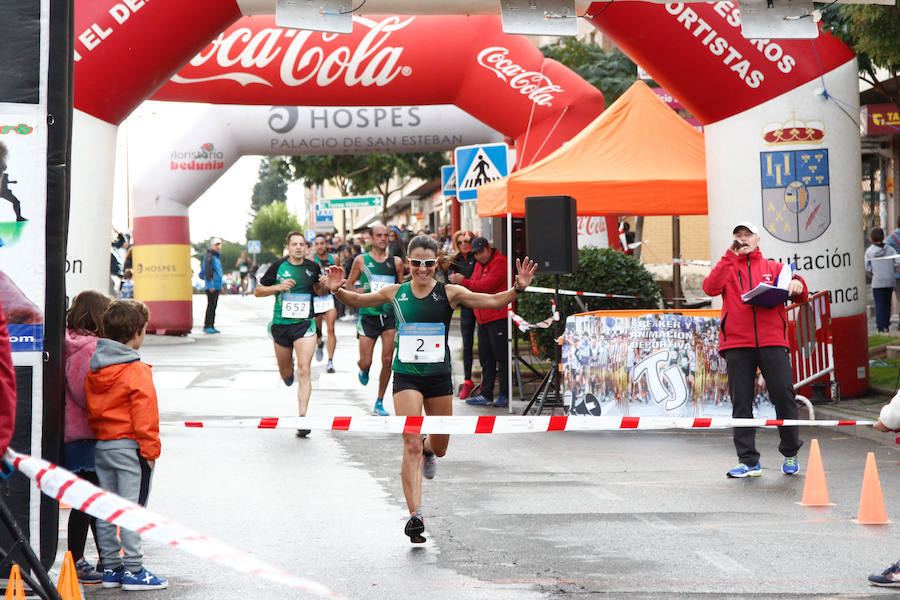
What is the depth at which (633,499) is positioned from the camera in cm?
846

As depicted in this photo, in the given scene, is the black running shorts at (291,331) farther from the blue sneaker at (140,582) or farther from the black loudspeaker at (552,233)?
the blue sneaker at (140,582)

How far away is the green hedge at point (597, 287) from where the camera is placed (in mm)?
14586

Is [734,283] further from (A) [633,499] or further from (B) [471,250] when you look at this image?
(B) [471,250]

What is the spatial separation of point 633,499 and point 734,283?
201 centimetres

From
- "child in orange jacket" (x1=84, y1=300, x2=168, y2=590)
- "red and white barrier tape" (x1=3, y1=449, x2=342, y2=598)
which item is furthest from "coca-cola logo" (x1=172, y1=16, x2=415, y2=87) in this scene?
"red and white barrier tape" (x1=3, y1=449, x2=342, y2=598)

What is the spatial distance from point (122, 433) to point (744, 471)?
502 cm

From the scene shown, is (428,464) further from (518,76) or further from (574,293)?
(518,76)

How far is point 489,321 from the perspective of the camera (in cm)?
1451

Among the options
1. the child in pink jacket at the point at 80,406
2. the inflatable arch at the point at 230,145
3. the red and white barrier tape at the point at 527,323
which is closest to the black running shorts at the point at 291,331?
the red and white barrier tape at the point at 527,323

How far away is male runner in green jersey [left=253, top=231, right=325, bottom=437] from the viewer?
12.2 m

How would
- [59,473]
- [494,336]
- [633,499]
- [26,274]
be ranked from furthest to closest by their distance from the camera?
[494,336]
[633,499]
[26,274]
[59,473]

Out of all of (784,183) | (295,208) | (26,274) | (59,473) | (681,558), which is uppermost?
(295,208)

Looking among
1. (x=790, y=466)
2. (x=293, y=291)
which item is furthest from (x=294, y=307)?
(x=790, y=466)

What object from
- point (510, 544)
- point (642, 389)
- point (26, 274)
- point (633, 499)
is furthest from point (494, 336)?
point (26, 274)
